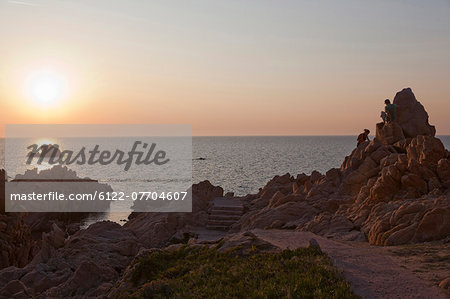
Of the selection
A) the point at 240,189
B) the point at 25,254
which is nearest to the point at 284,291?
the point at 25,254

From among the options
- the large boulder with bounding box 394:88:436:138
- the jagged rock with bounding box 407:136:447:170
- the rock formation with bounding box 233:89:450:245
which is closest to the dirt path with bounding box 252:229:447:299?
the rock formation with bounding box 233:89:450:245

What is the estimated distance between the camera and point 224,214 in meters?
35.5

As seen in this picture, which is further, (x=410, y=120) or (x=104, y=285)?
(x=410, y=120)

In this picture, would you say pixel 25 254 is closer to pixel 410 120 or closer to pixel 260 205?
pixel 260 205

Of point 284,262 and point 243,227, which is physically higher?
point 284,262

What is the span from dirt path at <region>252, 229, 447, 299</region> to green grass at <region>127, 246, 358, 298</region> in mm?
733

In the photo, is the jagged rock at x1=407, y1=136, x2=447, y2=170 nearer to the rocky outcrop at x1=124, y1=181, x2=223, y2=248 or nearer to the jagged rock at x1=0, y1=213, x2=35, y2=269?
the rocky outcrop at x1=124, y1=181, x2=223, y2=248

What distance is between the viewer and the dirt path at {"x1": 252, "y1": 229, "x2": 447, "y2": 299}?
1186 centimetres

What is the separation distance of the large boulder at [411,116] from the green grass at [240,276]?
81.7 feet

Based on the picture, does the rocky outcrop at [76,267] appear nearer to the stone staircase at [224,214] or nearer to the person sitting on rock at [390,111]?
the stone staircase at [224,214]

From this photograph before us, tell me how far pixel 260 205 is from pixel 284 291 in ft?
84.0

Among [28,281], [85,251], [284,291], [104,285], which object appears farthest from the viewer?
[85,251]

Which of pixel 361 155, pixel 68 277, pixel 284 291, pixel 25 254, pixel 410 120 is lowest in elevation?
pixel 25 254

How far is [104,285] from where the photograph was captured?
19.0 m
